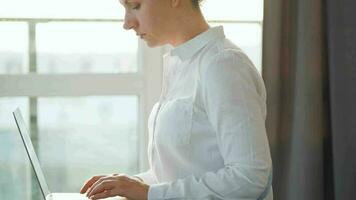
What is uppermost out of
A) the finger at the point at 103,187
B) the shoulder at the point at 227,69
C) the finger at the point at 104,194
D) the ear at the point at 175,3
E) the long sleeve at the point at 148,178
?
the ear at the point at 175,3

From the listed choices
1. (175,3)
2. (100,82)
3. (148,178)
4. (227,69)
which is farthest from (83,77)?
(227,69)

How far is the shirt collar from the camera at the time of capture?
4.16 feet

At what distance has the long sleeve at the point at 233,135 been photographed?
1.13m

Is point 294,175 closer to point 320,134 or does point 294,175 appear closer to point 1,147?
point 320,134

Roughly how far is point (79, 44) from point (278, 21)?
2.56ft

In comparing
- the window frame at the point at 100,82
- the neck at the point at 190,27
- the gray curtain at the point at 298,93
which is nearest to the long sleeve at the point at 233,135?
the neck at the point at 190,27

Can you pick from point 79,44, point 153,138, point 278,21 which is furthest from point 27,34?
point 153,138

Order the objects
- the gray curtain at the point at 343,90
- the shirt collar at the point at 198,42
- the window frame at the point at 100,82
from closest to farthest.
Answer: the shirt collar at the point at 198,42 < the gray curtain at the point at 343,90 < the window frame at the point at 100,82

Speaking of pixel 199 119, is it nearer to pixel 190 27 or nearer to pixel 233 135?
pixel 233 135

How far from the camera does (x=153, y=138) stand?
132cm

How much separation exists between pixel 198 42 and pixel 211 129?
0.20 meters

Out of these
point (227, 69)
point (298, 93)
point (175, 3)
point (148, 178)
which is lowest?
point (148, 178)

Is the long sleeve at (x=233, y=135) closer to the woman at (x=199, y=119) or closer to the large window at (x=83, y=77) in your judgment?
the woman at (x=199, y=119)

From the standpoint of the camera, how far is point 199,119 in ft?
3.99
